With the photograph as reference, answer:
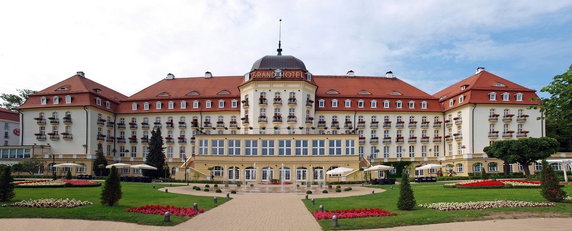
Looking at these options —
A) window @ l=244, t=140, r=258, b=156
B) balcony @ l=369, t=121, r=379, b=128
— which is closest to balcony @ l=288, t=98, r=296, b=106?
window @ l=244, t=140, r=258, b=156

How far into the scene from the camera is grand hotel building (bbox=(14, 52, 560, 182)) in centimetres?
5509

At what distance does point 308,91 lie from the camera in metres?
61.9

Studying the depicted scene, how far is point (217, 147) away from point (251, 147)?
4.16 meters

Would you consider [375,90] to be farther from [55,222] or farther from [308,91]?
[55,222]

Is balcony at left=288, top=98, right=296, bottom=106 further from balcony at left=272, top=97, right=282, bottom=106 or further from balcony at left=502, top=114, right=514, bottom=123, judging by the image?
balcony at left=502, top=114, right=514, bottom=123

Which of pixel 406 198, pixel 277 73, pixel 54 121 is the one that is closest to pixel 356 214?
pixel 406 198

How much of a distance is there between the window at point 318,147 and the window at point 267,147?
5046mm

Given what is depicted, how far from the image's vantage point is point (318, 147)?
5522cm

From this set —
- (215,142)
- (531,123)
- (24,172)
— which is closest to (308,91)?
(215,142)

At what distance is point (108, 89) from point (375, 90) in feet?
134

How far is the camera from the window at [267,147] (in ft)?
182

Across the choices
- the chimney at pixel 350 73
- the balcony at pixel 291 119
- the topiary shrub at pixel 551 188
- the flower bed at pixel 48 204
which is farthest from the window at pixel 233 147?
the topiary shrub at pixel 551 188

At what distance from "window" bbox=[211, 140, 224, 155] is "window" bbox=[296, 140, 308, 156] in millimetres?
9162

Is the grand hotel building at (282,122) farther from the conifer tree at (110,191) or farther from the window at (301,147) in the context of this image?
the conifer tree at (110,191)
